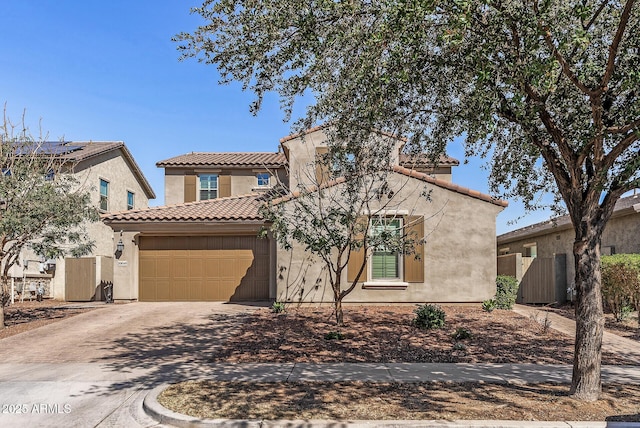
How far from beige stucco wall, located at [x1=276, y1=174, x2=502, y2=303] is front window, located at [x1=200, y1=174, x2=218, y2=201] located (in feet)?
40.8

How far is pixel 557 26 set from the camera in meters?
6.20

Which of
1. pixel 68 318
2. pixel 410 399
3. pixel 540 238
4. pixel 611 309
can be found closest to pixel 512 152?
pixel 410 399

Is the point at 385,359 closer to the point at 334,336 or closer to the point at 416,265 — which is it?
the point at 334,336

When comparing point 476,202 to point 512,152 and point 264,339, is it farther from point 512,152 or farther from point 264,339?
point 264,339

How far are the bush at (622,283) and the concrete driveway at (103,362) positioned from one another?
10.4 m

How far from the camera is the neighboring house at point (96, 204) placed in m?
19.7

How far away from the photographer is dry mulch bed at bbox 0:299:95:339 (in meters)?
12.5

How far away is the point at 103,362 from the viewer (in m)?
8.69

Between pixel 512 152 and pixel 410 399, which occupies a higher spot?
pixel 512 152

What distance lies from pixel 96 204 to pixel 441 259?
54.1ft

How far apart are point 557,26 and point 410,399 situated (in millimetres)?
5275

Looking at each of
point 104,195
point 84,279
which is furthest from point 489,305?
point 104,195

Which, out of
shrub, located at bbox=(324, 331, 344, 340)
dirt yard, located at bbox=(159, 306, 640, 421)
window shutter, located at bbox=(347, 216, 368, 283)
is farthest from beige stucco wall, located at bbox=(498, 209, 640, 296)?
shrub, located at bbox=(324, 331, 344, 340)

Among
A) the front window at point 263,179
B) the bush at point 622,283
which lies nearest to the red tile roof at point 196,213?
the front window at point 263,179
